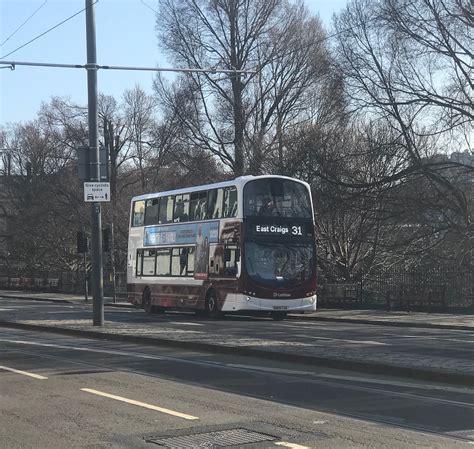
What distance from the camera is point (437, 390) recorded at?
9648mm

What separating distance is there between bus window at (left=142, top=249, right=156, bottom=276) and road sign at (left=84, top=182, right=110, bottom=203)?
1009 centimetres

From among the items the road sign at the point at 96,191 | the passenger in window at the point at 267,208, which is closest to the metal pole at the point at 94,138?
the road sign at the point at 96,191

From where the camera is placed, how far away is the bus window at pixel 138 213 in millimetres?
30297

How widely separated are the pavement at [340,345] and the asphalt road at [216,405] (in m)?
0.36

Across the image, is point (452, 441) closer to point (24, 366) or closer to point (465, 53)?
point (24, 366)

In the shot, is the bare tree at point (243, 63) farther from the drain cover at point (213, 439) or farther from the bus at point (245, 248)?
the drain cover at point (213, 439)

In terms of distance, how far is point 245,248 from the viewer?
23578 mm

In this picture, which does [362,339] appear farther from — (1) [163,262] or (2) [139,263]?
(2) [139,263]

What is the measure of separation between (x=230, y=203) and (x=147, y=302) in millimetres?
7614

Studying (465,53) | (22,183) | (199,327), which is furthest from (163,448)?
(22,183)

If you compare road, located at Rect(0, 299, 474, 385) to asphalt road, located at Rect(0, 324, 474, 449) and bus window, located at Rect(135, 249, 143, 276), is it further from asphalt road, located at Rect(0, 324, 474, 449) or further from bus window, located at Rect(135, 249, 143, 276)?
bus window, located at Rect(135, 249, 143, 276)

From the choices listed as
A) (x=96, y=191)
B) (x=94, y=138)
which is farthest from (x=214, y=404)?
(x=94, y=138)

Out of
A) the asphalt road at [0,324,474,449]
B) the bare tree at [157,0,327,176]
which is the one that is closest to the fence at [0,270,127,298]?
the bare tree at [157,0,327,176]

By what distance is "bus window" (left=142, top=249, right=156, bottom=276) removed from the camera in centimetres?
2897
